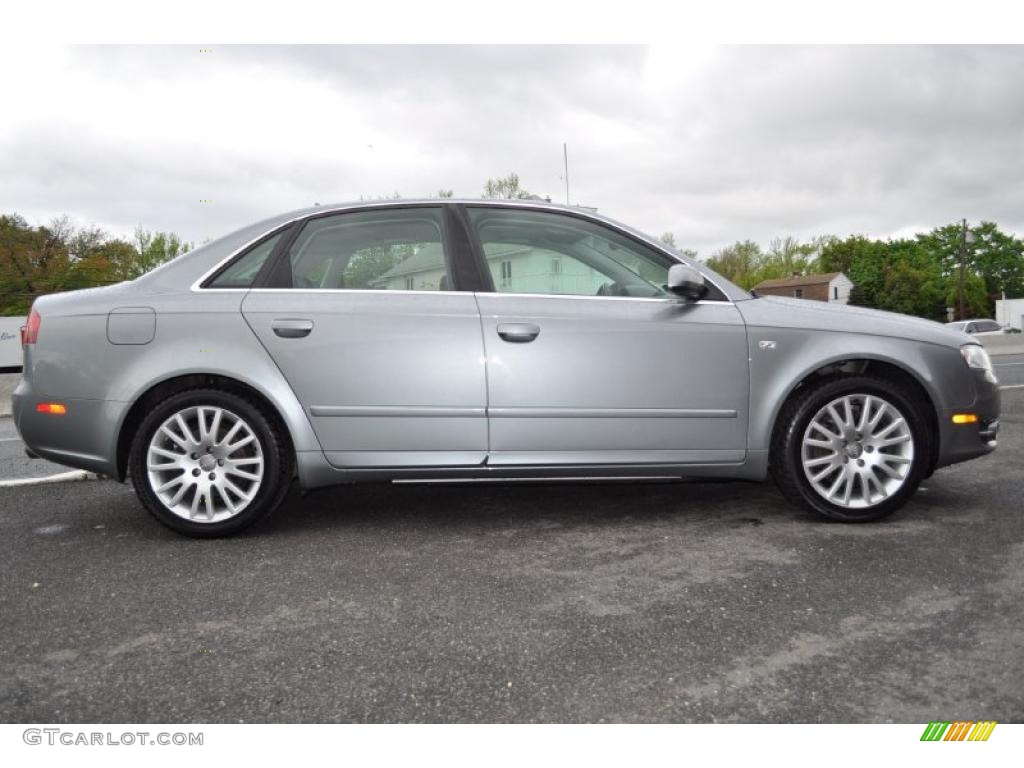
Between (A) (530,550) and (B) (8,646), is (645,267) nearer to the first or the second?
(A) (530,550)

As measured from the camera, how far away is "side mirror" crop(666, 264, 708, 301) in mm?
3959

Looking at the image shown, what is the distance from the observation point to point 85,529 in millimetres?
4301

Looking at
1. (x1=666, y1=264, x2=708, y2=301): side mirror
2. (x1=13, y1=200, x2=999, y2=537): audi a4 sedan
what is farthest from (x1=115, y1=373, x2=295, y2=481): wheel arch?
(x1=666, y1=264, x2=708, y2=301): side mirror

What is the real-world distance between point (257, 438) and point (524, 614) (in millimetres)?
1749

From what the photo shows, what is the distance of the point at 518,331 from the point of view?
397 centimetres

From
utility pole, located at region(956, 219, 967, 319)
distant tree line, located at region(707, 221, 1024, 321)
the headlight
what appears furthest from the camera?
distant tree line, located at region(707, 221, 1024, 321)

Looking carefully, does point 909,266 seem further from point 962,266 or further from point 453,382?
point 453,382

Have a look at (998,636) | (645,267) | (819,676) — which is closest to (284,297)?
(645,267)

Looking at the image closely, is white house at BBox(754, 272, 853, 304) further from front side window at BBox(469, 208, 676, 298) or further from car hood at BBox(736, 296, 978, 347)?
front side window at BBox(469, 208, 676, 298)

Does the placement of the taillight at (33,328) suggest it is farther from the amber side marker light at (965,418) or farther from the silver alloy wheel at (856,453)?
the amber side marker light at (965,418)

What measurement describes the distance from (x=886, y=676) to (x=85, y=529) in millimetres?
3868

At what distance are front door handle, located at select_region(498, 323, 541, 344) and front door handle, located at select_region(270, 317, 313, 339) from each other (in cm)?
94

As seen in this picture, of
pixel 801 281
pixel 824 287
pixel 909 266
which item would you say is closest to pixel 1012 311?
pixel 909 266

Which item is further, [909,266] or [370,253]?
[909,266]
